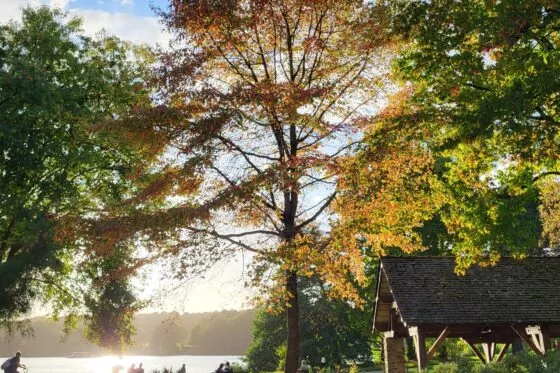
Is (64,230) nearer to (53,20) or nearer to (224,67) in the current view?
(224,67)

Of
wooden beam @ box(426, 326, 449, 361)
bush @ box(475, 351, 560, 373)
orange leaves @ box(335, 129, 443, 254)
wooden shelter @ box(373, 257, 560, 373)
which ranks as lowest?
bush @ box(475, 351, 560, 373)

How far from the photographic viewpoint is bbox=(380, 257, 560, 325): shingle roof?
1928 centimetres

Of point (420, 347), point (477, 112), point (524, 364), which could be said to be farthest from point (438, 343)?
point (477, 112)

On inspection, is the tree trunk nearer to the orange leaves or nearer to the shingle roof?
the orange leaves

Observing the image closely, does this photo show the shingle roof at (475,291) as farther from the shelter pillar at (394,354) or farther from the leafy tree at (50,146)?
the leafy tree at (50,146)

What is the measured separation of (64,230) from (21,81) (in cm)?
818

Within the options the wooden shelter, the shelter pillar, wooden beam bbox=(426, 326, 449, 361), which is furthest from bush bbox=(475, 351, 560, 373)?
the shelter pillar

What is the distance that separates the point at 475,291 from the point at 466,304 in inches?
42.8

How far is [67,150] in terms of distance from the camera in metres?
24.6

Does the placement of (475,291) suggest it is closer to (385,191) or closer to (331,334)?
(385,191)

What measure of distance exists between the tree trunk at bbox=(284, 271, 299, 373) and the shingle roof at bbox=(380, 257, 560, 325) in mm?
4143

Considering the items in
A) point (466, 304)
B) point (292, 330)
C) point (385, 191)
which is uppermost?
point (385, 191)

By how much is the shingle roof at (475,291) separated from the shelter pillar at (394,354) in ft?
9.07

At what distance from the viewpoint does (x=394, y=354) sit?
22.0m
